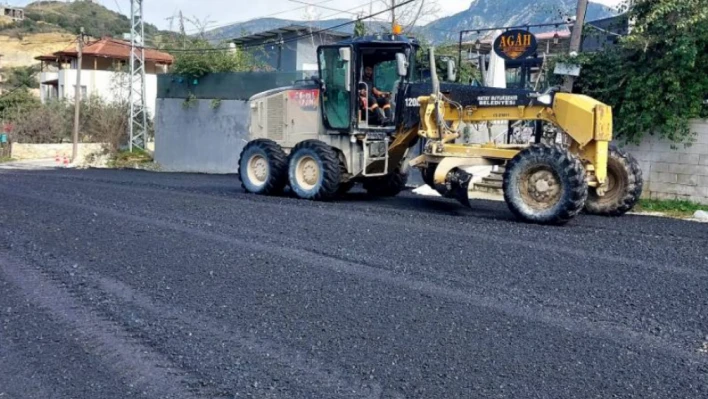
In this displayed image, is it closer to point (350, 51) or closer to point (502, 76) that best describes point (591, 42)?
point (502, 76)

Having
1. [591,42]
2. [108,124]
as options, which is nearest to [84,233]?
[591,42]

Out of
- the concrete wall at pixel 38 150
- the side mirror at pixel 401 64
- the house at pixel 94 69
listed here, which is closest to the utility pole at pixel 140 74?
the concrete wall at pixel 38 150

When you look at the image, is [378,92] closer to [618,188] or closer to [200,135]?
[618,188]

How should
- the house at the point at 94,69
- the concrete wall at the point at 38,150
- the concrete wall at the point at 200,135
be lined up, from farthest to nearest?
the house at the point at 94,69 < the concrete wall at the point at 38,150 < the concrete wall at the point at 200,135

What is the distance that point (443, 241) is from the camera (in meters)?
9.44

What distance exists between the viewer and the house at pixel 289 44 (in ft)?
115

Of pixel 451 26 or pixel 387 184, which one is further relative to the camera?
pixel 451 26

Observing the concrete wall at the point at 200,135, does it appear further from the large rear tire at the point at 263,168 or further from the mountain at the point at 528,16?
the large rear tire at the point at 263,168

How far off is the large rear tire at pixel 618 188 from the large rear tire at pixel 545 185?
1378 millimetres

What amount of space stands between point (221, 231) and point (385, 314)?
4387mm

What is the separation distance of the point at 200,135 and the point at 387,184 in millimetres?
15141

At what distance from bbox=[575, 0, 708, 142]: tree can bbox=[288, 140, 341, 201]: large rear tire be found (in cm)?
540

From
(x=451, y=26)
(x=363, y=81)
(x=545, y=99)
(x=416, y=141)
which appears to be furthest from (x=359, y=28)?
(x=545, y=99)

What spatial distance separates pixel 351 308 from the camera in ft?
21.8
